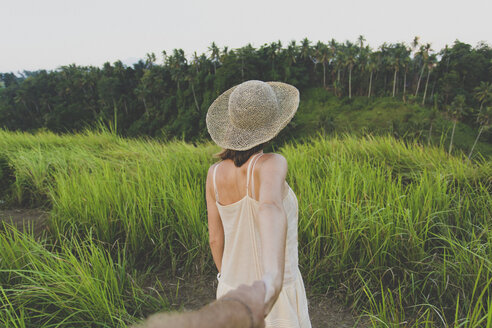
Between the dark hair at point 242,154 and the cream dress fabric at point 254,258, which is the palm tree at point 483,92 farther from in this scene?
the dark hair at point 242,154

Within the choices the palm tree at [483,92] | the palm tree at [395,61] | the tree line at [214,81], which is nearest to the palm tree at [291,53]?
the tree line at [214,81]

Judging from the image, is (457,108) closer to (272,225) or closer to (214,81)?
(214,81)

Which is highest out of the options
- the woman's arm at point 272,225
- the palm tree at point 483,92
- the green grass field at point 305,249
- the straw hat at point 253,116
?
the straw hat at point 253,116

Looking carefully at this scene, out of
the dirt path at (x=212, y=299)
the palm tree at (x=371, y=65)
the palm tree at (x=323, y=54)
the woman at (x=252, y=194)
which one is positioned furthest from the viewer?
the palm tree at (x=323, y=54)

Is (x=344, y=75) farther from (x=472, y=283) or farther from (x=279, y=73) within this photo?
(x=472, y=283)

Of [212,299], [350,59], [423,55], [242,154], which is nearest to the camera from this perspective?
[242,154]

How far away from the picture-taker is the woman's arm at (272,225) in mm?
686

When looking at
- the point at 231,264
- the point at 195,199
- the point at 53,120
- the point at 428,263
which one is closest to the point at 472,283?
the point at 428,263

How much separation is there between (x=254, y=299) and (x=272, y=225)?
40 cm

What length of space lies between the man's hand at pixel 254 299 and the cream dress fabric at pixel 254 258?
655 mm

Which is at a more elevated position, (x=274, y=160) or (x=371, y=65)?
(x=371, y=65)

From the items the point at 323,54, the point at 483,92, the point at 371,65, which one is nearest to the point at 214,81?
the point at 323,54

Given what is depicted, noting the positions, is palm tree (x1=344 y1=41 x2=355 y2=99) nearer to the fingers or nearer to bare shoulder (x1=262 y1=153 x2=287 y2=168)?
bare shoulder (x1=262 y1=153 x2=287 y2=168)

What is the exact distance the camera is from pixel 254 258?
4.28 feet
